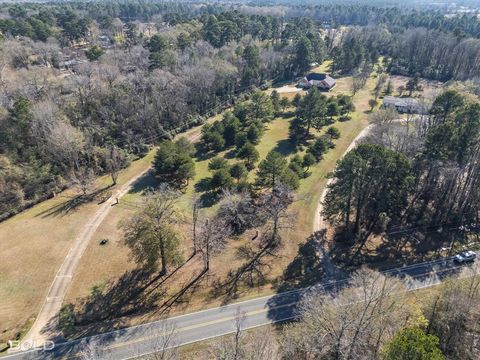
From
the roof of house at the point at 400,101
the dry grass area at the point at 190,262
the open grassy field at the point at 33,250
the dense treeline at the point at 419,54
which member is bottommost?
the dry grass area at the point at 190,262

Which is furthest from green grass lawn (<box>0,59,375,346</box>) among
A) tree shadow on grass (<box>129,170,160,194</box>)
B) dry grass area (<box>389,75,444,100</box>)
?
dry grass area (<box>389,75,444,100</box>)

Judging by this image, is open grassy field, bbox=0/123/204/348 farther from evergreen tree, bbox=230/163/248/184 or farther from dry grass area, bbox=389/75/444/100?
dry grass area, bbox=389/75/444/100

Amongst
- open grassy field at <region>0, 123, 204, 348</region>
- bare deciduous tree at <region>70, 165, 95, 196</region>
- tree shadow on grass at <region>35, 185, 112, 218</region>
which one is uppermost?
bare deciduous tree at <region>70, 165, 95, 196</region>

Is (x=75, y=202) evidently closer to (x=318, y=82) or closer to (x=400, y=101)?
(x=318, y=82)

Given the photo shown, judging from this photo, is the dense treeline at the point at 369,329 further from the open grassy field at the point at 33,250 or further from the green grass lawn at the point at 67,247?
the open grassy field at the point at 33,250

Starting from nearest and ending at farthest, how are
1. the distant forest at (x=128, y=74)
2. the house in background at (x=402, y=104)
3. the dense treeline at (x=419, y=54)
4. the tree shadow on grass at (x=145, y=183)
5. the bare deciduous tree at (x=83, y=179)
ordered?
the bare deciduous tree at (x=83, y=179) → the tree shadow on grass at (x=145, y=183) → the distant forest at (x=128, y=74) → the house in background at (x=402, y=104) → the dense treeline at (x=419, y=54)

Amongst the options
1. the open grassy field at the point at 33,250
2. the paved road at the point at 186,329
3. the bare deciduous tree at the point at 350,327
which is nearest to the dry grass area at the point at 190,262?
the paved road at the point at 186,329
